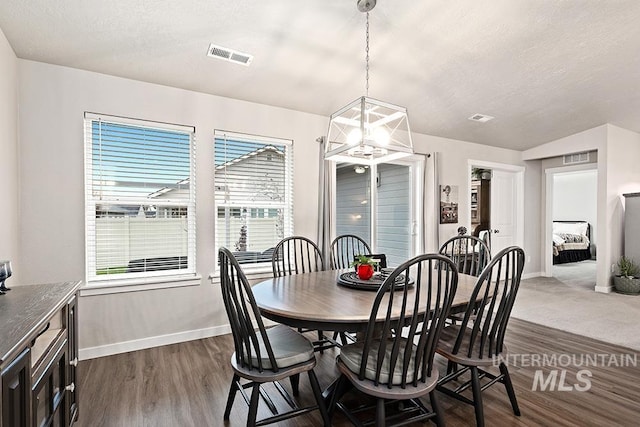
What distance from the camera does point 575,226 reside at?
9680 millimetres

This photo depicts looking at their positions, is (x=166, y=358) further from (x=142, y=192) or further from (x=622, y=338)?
(x=622, y=338)

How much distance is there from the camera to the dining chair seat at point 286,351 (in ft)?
5.92

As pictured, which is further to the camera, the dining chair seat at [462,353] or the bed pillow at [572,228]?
the bed pillow at [572,228]

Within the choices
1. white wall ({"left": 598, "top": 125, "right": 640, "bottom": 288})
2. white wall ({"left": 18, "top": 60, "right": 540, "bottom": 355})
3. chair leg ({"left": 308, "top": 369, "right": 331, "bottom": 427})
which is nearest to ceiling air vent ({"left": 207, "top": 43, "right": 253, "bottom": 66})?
white wall ({"left": 18, "top": 60, "right": 540, "bottom": 355})

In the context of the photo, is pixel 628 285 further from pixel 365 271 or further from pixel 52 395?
pixel 52 395

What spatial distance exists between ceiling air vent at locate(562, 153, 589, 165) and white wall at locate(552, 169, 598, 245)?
3.91 meters

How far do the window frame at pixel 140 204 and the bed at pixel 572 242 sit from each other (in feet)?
27.9

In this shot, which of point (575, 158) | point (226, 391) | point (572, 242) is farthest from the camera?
point (572, 242)

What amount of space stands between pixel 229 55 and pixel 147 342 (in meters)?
2.79

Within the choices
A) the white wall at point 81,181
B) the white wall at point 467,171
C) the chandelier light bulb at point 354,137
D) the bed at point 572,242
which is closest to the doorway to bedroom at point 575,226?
the bed at point 572,242

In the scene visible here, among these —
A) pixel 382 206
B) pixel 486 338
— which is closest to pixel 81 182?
pixel 486 338

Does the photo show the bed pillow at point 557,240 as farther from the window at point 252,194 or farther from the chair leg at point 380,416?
the chair leg at point 380,416

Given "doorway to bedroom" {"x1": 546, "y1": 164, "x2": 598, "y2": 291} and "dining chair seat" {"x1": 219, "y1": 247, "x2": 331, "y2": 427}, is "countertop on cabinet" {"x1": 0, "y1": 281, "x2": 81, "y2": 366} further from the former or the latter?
"doorway to bedroom" {"x1": 546, "y1": 164, "x2": 598, "y2": 291}

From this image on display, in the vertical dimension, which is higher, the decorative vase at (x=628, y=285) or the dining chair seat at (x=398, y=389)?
the dining chair seat at (x=398, y=389)
